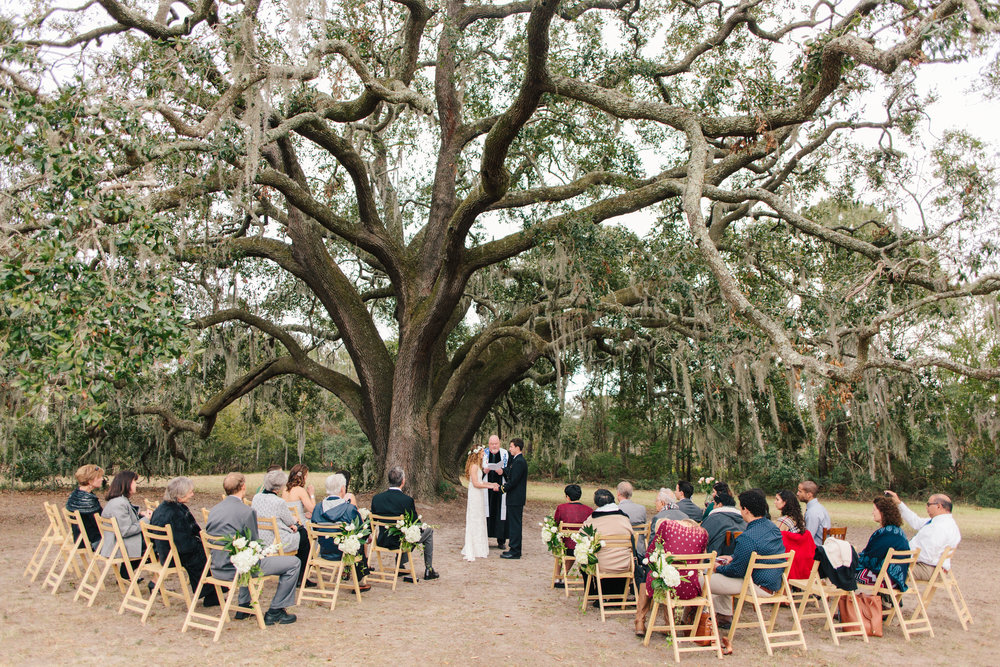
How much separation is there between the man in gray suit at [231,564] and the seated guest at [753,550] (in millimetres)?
3107

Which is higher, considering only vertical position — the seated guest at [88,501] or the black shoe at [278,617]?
the seated guest at [88,501]

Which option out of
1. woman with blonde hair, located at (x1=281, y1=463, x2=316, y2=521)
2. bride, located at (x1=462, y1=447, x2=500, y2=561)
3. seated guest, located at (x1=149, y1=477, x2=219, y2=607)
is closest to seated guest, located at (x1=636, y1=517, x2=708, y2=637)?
bride, located at (x1=462, y1=447, x2=500, y2=561)

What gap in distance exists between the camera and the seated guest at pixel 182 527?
16.4 feet

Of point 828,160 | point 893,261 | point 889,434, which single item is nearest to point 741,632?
point 893,261

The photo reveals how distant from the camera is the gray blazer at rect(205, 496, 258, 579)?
482 cm

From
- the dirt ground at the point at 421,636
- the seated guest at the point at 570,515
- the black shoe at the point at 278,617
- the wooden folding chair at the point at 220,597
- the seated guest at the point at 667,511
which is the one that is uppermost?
the seated guest at the point at 667,511

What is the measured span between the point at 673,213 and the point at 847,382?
22.4 ft

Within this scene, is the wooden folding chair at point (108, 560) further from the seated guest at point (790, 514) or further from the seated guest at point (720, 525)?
the seated guest at point (790, 514)

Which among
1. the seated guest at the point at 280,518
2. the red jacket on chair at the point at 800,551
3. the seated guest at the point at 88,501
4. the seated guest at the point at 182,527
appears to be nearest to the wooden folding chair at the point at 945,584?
the red jacket on chair at the point at 800,551

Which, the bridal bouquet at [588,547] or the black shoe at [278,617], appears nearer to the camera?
the black shoe at [278,617]

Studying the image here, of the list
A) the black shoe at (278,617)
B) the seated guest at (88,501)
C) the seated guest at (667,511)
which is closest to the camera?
the black shoe at (278,617)

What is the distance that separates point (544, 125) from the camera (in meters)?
10.9

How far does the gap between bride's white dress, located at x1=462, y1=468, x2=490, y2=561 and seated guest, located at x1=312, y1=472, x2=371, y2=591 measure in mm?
1947

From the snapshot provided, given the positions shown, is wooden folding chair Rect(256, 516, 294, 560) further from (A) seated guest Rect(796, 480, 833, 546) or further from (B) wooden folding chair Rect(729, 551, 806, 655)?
(A) seated guest Rect(796, 480, 833, 546)
